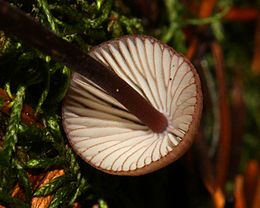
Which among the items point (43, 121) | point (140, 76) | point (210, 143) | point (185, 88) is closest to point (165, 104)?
point (140, 76)

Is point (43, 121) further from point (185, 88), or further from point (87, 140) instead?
point (185, 88)

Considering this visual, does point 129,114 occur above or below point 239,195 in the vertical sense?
above

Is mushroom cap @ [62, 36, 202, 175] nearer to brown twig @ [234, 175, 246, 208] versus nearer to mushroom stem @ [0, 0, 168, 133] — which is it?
mushroom stem @ [0, 0, 168, 133]

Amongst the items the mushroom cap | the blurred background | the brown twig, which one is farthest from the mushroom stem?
the brown twig

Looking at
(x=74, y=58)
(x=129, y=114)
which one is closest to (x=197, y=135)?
(x=129, y=114)

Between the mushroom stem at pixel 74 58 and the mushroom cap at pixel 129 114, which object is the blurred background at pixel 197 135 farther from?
the mushroom stem at pixel 74 58

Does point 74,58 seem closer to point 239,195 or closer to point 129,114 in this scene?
point 129,114
